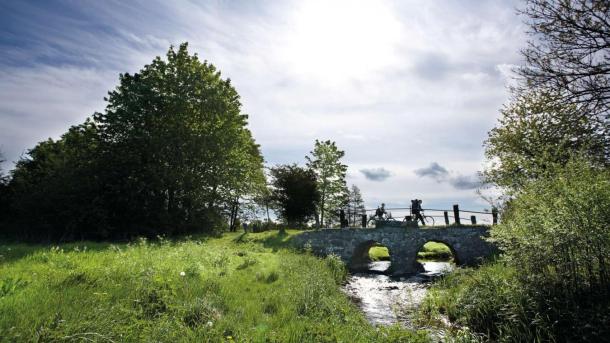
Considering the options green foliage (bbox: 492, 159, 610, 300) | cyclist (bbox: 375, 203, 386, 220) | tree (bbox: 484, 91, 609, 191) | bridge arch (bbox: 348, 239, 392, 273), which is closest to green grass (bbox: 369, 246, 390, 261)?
bridge arch (bbox: 348, 239, 392, 273)

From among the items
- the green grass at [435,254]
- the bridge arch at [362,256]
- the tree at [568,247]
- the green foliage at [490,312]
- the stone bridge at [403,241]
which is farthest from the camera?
the green grass at [435,254]

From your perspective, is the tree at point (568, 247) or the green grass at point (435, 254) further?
the green grass at point (435, 254)

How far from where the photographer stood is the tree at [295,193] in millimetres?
35406

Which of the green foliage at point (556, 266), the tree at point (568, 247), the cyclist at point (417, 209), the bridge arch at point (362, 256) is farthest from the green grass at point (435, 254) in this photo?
the tree at point (568, 247)

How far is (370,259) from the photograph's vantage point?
34.8 meters

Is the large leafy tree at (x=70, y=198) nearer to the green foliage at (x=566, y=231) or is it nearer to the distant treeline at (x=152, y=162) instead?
the distant treeline at (x=152, y=162)

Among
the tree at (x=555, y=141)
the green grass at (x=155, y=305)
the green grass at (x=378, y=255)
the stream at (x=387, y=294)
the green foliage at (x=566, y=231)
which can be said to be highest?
the tree at (x=555, y=141)

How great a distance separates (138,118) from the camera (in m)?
27.9

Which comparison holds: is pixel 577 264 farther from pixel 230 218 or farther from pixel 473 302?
pixel 230 218

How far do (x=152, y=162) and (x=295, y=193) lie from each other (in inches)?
545

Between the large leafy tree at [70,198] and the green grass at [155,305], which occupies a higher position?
the large leafy tree at [70,198]

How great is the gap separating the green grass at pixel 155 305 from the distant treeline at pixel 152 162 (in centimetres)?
1670

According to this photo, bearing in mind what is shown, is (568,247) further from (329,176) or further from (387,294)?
(329,176)

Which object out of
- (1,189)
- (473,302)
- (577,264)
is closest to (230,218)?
(1,189)
